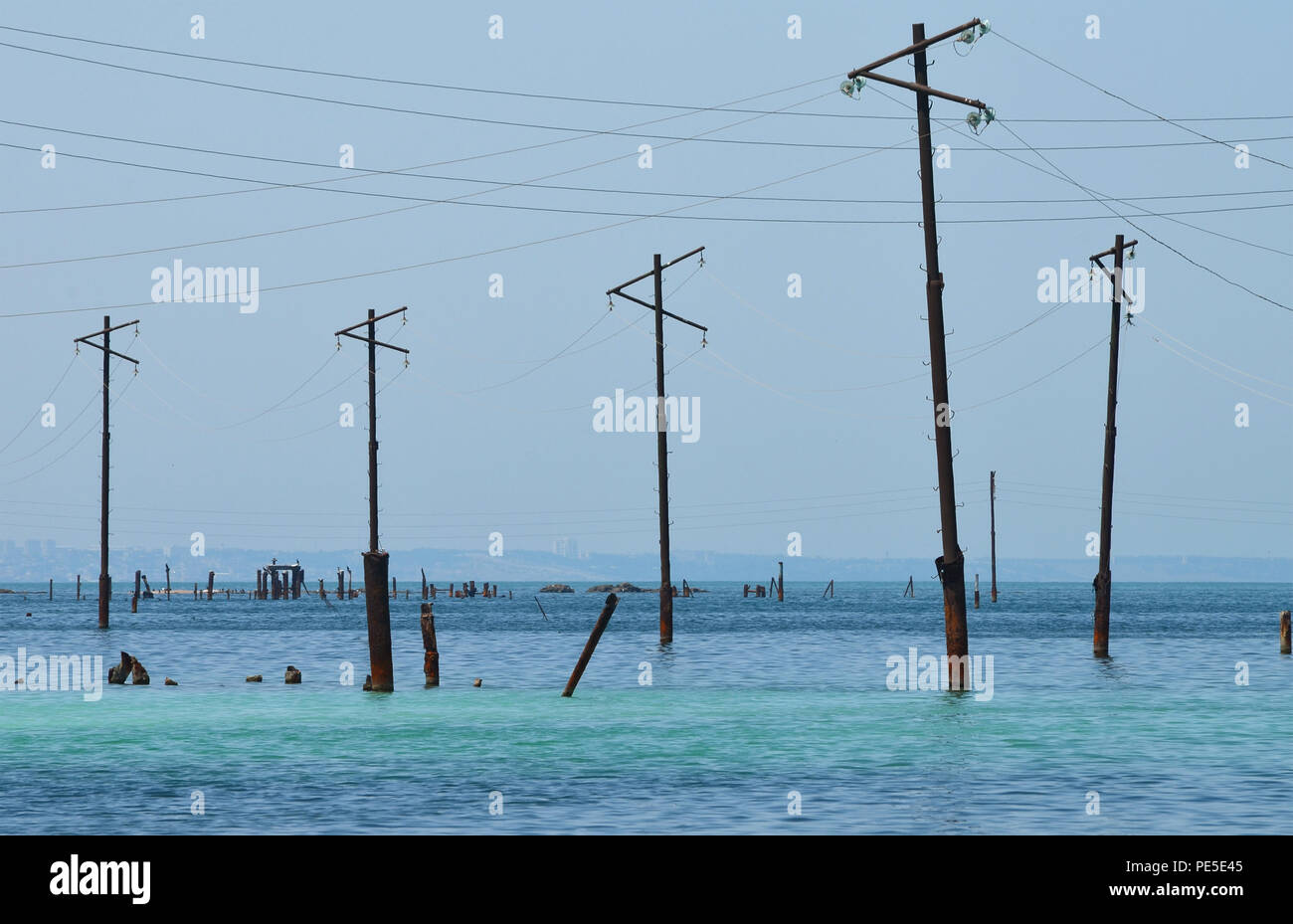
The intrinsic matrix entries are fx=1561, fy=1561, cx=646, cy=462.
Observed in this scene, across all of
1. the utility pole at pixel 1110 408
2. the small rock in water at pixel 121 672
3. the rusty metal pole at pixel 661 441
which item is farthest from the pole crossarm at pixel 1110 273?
the small rock in water at pixel 121 672

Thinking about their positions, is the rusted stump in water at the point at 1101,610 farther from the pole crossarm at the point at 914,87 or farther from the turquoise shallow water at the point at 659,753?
the pole crossarm at the point at 914,87

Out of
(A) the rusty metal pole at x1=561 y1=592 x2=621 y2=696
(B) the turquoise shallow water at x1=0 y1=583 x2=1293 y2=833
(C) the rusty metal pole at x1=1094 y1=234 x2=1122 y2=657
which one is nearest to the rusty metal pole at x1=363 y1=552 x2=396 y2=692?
(B) the turquoise shallow water at x1=0 y1=583 x2=1293 y2=833

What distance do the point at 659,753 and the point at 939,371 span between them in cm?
1117

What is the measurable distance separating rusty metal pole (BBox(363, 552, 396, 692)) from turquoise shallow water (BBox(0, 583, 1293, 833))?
0.70 m

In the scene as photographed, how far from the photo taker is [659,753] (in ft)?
75.9

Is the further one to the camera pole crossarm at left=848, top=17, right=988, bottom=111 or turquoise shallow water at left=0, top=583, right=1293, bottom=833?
pole crossarm at left=848, top=17, right=988, bottom=111

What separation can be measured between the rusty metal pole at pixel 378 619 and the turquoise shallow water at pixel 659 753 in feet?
2.30

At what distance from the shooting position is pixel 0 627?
89.7 meters

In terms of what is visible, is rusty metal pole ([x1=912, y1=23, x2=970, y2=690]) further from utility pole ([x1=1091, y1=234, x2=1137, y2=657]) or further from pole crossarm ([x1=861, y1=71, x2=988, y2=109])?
utility pole ([x1=1091, y1=234, x2=1137, y2=657])

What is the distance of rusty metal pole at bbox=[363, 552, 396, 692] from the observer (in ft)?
106

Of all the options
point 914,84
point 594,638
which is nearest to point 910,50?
point 914,84

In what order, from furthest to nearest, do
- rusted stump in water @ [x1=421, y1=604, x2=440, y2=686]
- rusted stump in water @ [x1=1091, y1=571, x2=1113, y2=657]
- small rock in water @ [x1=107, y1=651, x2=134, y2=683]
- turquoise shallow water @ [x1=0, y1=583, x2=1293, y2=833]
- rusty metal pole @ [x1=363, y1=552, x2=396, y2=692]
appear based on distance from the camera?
rusted stump in water @ [x1=1091, y1=571, x2=1113, y2=657] → small rock in water @ [x1=107, y1=651, x2=134, y2=683] → rusted stump in water @ [x1=421, y1=604, x2=440, y2=686] → rusty metal pole @ [x1=363, y1=552, x2=396, y2=692] → turquoise shallow water @ [x1=0, y1=583, x2=1293, y2=833]
